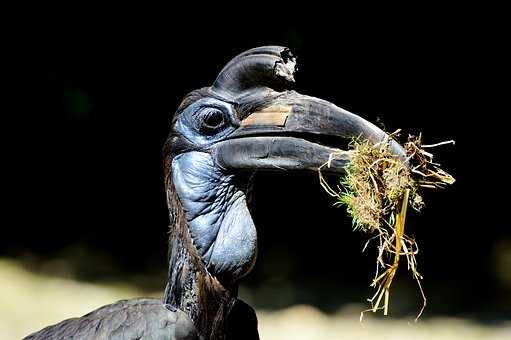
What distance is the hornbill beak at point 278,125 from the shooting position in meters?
2.87

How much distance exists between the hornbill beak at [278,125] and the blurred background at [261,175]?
2.15 meters

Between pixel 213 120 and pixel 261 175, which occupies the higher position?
pixel 213 120

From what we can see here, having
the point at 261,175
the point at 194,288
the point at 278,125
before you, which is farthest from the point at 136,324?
the point at 261,175

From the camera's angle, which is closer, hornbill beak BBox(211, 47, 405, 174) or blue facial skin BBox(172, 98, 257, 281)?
hornbill beak BBox(211, 47, 405, 174)

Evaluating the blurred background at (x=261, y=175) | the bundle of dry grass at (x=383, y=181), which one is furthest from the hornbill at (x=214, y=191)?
the blurred background at (x=261, y=175)

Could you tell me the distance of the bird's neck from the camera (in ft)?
10.1

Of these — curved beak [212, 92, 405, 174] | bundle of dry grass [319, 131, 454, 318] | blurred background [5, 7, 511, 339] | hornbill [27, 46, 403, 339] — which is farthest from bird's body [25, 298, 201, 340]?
blurred background [5, 7, 511, 339]

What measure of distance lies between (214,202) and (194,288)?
0.27 m

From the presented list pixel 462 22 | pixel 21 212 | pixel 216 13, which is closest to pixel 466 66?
pixel 462 22

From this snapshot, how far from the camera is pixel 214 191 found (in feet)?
10.1

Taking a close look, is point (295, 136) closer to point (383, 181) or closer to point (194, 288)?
point (383, 181)

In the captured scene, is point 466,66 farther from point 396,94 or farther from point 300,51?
point 300,51

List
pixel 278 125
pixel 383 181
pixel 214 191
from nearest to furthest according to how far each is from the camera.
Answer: pixel 383 181 < pixel 278 125 < pixel 214 191

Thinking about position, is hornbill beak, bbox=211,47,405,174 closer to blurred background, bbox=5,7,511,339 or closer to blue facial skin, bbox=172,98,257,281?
blue facial skin, bbox=172,98,257,281
